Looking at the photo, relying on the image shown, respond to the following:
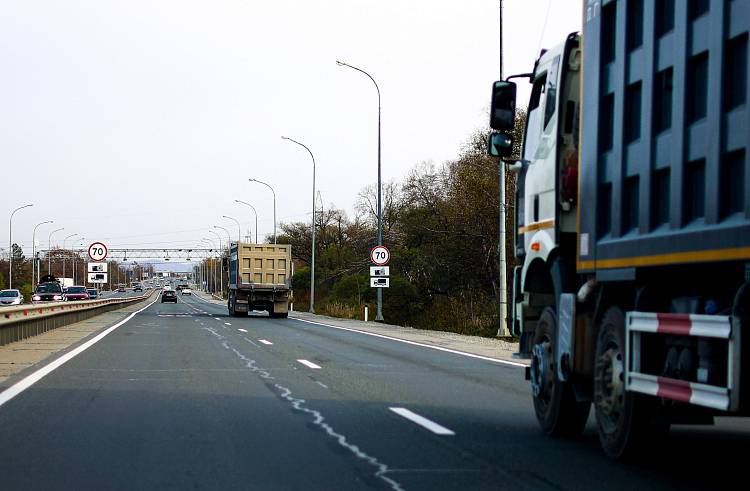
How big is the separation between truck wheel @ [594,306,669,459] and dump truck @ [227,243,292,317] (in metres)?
34.3

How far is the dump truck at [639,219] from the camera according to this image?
4668mm

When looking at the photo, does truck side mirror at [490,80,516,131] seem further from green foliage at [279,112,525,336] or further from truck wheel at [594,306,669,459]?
green foliage at [279,112,525,336]

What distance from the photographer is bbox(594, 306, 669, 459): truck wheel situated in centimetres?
581

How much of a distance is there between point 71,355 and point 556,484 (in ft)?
40.8

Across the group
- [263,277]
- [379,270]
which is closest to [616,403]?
[379,270]

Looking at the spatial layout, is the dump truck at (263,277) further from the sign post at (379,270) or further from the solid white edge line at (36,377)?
the solid white edge line at (36,377)

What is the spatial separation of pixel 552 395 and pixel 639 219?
2183 millimetres

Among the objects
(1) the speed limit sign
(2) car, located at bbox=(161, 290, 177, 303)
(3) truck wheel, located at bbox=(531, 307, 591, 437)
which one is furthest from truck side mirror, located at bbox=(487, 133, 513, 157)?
(2) car, located at bbox=(161, 290, 177, 303)

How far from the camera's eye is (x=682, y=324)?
5000 millimetres

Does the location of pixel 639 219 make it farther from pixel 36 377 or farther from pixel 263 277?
pixel 263 277

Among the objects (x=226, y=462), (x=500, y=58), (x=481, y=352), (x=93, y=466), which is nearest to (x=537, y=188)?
(x=226, y=462)

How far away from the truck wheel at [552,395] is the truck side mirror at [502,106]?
1704 mm

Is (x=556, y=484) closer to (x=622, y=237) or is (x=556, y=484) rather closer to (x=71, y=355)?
(x=622, y=237)

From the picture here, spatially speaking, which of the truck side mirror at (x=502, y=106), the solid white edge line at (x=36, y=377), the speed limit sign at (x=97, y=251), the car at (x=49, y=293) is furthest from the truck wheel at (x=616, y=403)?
the car at (x=49, y=293)
